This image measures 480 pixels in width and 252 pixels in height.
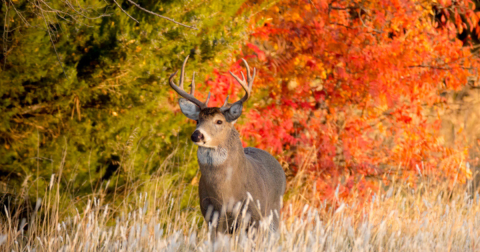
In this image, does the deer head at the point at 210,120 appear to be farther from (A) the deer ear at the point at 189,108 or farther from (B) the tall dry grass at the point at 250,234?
(B) the tall dry grass at the point at 250,234

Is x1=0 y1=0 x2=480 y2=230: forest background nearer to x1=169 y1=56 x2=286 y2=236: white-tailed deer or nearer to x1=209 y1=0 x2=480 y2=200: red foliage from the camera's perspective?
x1=209 y1=0 x2=480 y2=200: red foliage

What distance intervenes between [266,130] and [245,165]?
2325 mm

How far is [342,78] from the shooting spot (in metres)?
6.81

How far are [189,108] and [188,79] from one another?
1389mm

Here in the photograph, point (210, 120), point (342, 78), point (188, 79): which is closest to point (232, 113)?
point (210, 120)

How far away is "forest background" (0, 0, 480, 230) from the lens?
5.25 m

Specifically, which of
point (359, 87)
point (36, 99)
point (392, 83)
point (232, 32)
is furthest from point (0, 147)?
point (392, 83)

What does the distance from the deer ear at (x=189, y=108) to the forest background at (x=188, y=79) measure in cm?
67

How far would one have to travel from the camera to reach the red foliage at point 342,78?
20.8ft

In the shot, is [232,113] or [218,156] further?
[232,113]

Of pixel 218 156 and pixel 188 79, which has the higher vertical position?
pixel 188 79

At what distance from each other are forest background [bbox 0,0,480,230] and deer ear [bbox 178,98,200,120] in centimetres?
67

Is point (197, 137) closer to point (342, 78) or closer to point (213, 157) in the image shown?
point (213, 157)

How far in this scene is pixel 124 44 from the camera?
17.3ft
